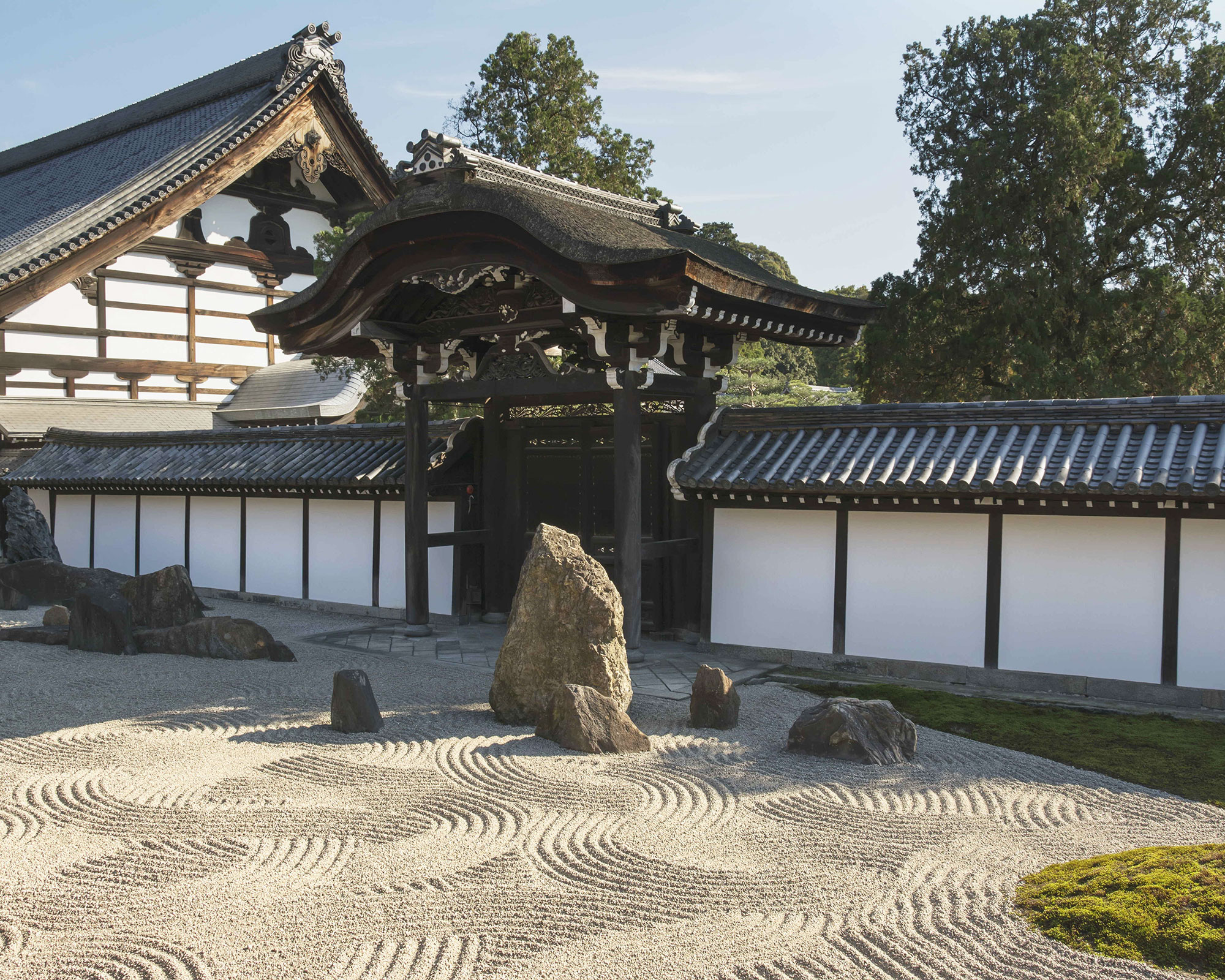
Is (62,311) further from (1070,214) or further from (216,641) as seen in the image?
(1070,214)

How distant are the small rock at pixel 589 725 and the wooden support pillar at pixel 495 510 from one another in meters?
5.45

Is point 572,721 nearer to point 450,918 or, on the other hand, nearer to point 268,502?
point 450,918

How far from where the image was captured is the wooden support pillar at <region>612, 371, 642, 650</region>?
997 centimetres

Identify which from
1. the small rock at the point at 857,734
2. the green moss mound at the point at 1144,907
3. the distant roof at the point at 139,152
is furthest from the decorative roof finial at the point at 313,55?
the green moss mound at the point at 1144,907

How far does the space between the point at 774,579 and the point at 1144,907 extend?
6.27 meters

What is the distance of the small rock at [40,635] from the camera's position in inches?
426

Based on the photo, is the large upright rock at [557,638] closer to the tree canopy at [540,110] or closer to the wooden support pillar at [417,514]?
the wooden support pillar at [417,514]

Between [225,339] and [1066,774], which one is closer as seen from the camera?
[1066,774]

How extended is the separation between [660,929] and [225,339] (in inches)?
776

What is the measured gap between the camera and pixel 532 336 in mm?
11703

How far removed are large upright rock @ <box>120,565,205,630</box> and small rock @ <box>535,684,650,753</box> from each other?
604 centimetres

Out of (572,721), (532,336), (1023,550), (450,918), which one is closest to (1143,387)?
(1023,550)

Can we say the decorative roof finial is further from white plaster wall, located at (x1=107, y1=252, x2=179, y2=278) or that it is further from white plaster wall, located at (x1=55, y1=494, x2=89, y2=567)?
white plaster wall, located at (x1=55, y1=494, x2=89, y2=567)

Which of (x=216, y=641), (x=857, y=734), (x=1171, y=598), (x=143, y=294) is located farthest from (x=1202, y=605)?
(x=143, y=294)
